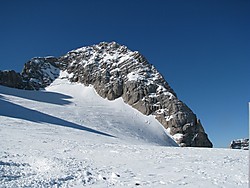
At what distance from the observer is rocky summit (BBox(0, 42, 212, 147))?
68438 millimetres

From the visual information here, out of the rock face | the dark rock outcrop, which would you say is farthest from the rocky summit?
the rock face

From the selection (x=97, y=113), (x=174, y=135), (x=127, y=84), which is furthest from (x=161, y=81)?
(x=97, y=113)

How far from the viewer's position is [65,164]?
481 inches

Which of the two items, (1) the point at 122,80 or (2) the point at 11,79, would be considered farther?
(2) the point at 11,79

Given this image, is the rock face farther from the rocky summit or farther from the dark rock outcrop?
the dark rock outcrop

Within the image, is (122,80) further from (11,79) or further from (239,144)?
(239,144)

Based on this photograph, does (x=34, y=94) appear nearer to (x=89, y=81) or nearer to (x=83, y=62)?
(x=89, y=81)

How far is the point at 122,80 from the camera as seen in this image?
88.8 meters

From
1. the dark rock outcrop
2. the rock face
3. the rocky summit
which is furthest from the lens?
the dark rock outcrop

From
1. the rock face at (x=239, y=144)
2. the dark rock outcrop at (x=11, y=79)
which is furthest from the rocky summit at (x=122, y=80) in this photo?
the rock face at (x=239, y=144)

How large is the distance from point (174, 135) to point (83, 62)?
2449 inches

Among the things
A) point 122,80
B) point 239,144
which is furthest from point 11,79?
point 239,144

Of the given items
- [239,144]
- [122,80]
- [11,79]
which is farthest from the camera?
[11,79]

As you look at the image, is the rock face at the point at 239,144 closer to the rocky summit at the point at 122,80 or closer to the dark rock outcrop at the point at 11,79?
the rocky summit at the point at 122,80
